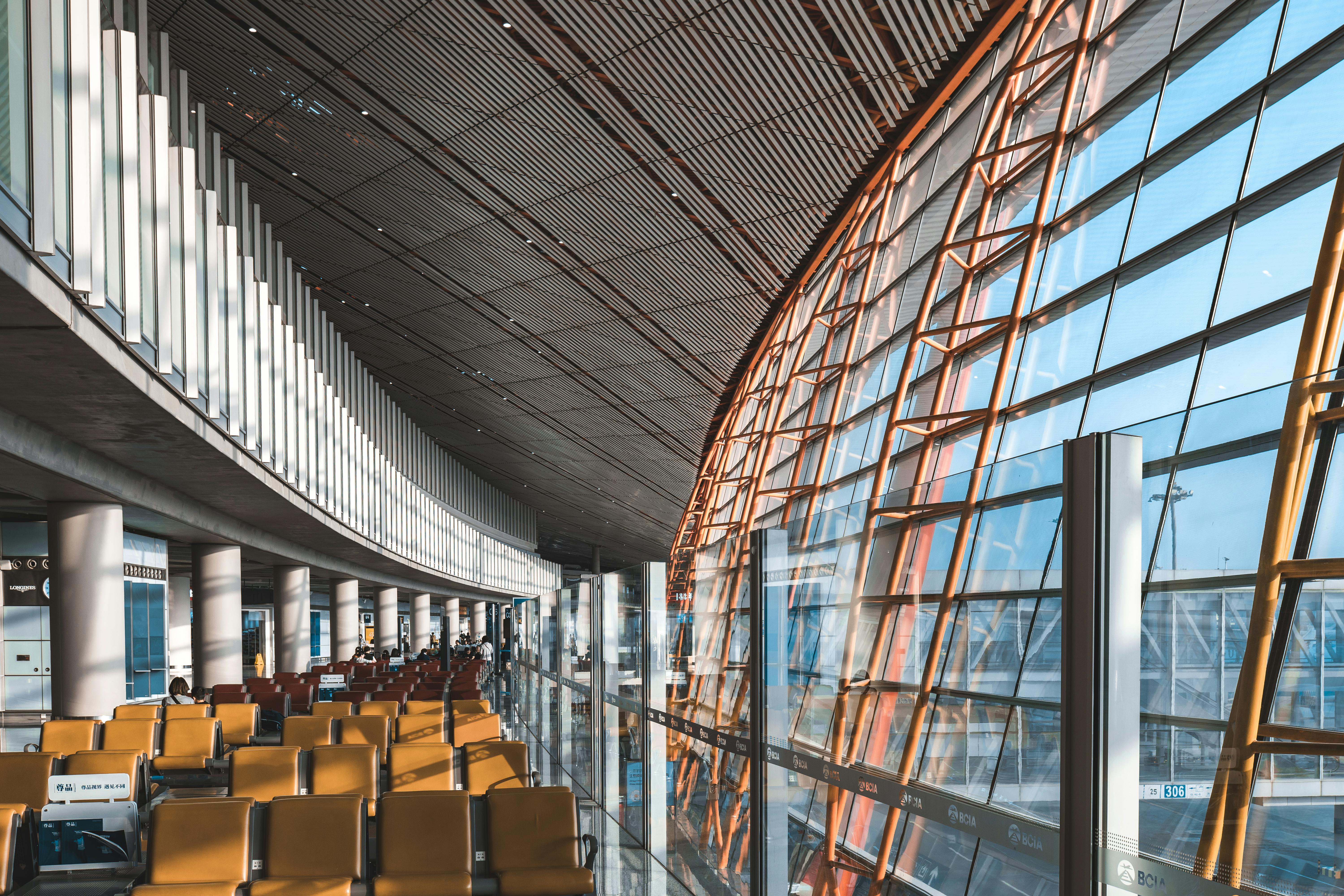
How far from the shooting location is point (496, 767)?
9914 millimetres

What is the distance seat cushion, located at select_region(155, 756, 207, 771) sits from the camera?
41.7 feet

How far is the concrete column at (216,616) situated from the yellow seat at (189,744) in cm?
1427

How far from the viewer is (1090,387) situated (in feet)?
40.8

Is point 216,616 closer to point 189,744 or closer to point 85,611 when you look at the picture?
point 85,611

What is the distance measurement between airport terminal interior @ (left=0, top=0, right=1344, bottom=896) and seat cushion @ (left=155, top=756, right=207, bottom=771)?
40mm

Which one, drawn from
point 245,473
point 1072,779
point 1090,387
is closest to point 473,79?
point 245,473

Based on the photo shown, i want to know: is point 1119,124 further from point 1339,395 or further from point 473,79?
point 1339,395

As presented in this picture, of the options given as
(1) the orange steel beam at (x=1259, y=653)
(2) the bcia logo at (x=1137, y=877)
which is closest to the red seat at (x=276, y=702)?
(2) the bcia logo at (x=1137, y=877)

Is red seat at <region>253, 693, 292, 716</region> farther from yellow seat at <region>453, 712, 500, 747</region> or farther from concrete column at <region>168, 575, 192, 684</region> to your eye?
concrete column at <region>168, 575, 192, 684</region>

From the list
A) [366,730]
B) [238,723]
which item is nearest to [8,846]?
[366,730]

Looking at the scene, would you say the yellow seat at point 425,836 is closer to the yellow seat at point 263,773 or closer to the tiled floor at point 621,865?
the tiled floor at point 621,865

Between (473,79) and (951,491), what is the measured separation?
493 inches

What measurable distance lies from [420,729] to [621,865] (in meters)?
3.39

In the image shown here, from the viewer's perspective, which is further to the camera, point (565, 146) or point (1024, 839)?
point (565, 146)
